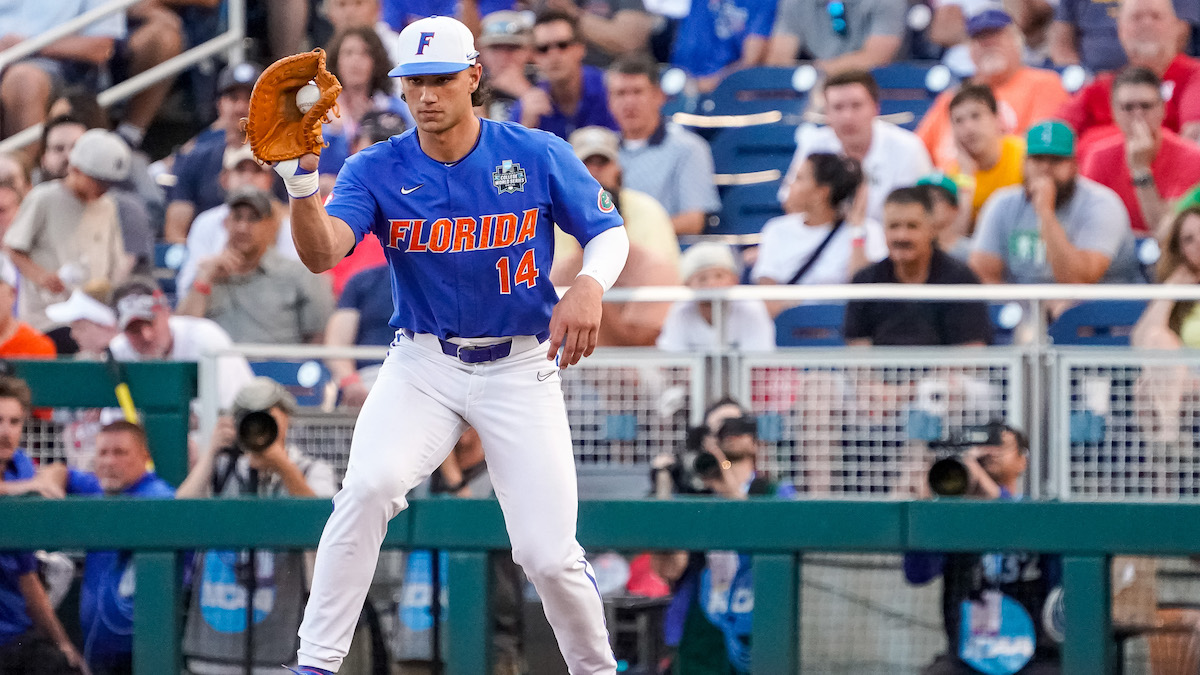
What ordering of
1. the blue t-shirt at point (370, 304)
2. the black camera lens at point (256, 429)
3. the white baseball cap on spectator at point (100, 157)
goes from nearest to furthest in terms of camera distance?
the black camera lens at point (256, 429), the blue t-shirt at point (370, 304), the white baseball cap on spectator at point (100, 157)

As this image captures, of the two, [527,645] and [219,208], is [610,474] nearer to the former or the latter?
[527,645]

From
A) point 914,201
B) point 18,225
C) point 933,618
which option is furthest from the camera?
point 18,225

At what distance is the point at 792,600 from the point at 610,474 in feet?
4.77

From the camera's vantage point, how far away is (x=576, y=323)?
3572 millimetres

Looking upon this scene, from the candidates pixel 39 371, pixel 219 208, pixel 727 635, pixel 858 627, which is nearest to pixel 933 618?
Answer: pixel 858 627

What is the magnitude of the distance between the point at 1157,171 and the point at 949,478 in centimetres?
286

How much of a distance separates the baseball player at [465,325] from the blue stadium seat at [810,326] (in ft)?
9.17

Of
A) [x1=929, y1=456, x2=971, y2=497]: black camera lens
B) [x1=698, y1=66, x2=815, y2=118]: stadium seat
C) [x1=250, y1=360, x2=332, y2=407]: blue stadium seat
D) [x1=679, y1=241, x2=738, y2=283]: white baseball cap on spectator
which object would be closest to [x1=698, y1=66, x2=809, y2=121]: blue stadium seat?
[x1=698, y1=66, x2=815, y2=118]: stadium seat

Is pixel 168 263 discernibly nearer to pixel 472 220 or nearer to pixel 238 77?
pixel 238 77

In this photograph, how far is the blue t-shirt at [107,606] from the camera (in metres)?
4.72

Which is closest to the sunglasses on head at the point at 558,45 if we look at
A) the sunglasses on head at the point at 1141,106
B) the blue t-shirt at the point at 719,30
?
the blue t-shirt at the point at 719,30

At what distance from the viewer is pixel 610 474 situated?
19.5ft

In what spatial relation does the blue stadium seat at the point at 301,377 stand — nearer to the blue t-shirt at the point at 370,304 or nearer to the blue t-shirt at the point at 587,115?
the blue t-shirt at the point at 370,304

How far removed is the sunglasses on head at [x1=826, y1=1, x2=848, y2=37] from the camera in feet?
27.2
